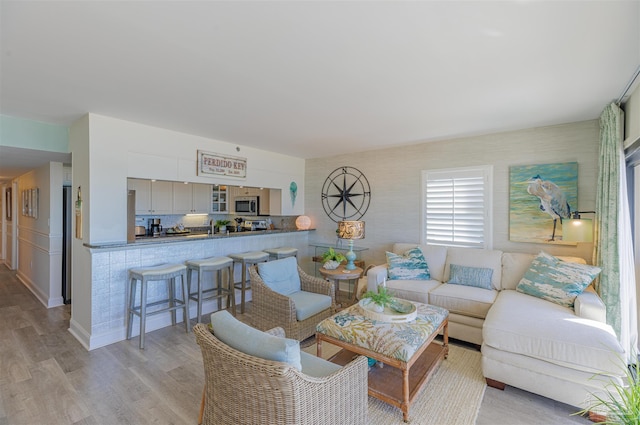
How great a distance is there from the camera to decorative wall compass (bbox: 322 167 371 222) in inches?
193

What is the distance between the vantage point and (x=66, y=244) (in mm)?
4438

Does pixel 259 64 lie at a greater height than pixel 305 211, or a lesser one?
greater

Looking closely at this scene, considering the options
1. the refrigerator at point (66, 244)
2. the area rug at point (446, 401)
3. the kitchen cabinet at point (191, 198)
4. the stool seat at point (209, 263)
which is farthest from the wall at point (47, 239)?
the area rug at point (446, 401)

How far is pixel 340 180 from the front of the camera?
204 inches

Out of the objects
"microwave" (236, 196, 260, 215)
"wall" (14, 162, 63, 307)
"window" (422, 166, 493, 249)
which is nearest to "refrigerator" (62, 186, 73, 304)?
"wall" (14, 162, 63, 307)

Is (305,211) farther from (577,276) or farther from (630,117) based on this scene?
(630,117)

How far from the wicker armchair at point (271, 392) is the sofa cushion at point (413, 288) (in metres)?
1.80

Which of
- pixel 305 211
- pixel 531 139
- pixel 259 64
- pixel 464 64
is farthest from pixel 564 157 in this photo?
pixel 305 211

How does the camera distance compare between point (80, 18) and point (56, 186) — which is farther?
point (56, 186)

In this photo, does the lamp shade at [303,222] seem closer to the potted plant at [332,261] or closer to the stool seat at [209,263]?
the potted plant at [332,261]

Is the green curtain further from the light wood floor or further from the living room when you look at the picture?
the light wood floor

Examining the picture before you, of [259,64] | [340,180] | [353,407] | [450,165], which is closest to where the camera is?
[353,407]

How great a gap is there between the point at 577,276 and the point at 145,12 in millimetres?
3937

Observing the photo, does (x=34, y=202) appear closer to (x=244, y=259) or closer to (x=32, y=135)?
(x=32, y=135)
